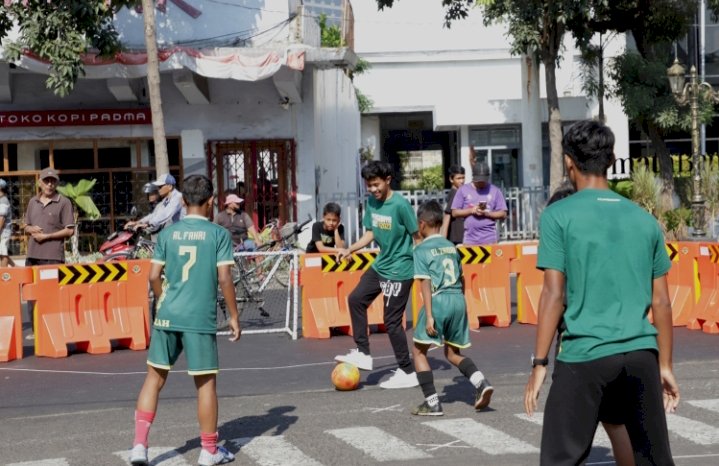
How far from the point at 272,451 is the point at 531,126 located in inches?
1099

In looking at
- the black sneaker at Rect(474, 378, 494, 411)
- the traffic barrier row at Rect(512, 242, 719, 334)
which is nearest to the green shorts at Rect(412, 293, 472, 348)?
the black sneaker at Rect(474, 378, 494, 411)

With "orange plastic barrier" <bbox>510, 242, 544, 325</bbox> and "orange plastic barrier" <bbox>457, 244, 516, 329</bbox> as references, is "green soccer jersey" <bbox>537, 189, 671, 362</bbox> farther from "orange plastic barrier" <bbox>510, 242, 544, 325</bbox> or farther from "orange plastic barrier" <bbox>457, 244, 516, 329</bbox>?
"orange plastic barrier" <bbox>510, 242, 544, 325</bbox>

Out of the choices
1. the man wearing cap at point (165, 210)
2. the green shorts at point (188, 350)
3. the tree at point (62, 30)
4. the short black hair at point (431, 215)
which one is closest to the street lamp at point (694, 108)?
the tree at point (62, 30)

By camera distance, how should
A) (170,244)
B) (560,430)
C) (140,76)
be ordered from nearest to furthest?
(560,430), (170,244), (140,76)

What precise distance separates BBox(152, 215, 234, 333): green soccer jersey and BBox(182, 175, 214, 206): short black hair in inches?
4.5

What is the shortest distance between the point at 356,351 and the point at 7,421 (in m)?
3.00

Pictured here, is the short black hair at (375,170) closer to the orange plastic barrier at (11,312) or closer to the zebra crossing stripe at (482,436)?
the zebra crossing stripe at (482,436)

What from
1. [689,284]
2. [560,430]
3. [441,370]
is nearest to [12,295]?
[441,370]

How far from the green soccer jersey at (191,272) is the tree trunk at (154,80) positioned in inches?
526

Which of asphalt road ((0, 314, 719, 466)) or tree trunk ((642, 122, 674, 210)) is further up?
tree trunk ((642, 122, 674, 210))

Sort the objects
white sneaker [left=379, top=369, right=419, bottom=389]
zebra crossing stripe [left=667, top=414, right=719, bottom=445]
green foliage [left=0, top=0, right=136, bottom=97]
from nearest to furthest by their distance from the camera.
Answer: zebra crossing stripe [left=667, top=414, right=719, bottom=445], white sneaker [left=379, top=369, right=419, bottom=389], green foliage [left=0, top=0, right=136, bottom=97]

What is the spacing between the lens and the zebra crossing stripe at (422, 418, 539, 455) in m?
7.86

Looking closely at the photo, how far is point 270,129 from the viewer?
979 inches

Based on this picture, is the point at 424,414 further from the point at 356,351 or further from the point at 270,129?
the point at 270,129
